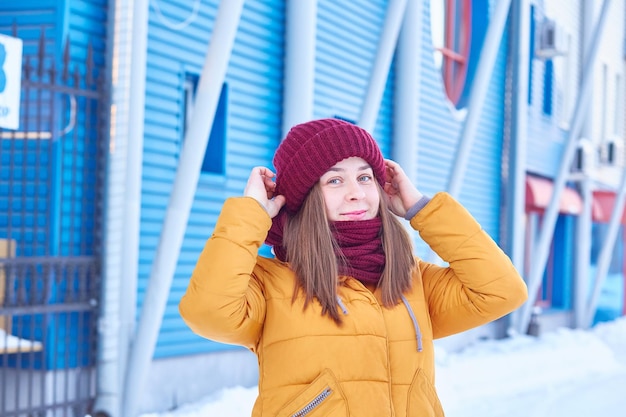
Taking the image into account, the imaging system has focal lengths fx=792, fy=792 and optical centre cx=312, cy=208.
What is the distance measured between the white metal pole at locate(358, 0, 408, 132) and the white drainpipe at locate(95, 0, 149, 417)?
1958 millimetres

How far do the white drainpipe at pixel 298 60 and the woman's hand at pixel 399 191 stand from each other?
15.4ft

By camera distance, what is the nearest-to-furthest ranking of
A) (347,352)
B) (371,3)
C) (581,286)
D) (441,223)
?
(347,352), (441,223), (371,3), (581,286)

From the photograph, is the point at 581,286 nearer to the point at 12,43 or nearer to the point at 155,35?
the point at 155,35

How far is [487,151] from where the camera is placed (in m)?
12.3

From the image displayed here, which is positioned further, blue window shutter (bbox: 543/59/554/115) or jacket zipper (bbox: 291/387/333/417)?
blue window shutter (bbox: 543/59/554/115)

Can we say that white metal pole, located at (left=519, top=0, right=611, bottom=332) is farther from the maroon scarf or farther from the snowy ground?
the maroon scarf

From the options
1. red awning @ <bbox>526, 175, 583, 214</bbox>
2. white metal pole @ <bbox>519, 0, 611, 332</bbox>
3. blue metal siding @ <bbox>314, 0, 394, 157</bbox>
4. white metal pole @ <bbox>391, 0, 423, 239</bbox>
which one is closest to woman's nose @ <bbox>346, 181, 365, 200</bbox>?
blue metal siding @ <bbox>314, 0, 394, 157</bbox>

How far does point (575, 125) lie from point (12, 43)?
28.0ft

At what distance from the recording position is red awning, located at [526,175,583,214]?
13.1m

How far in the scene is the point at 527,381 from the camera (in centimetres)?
845

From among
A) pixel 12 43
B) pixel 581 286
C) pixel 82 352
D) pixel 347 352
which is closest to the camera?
pixel 347 352

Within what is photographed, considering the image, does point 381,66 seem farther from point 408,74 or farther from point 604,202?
point 604,202

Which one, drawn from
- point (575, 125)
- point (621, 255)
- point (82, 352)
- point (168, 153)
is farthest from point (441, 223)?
point (621, 255)

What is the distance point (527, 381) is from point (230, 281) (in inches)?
275
